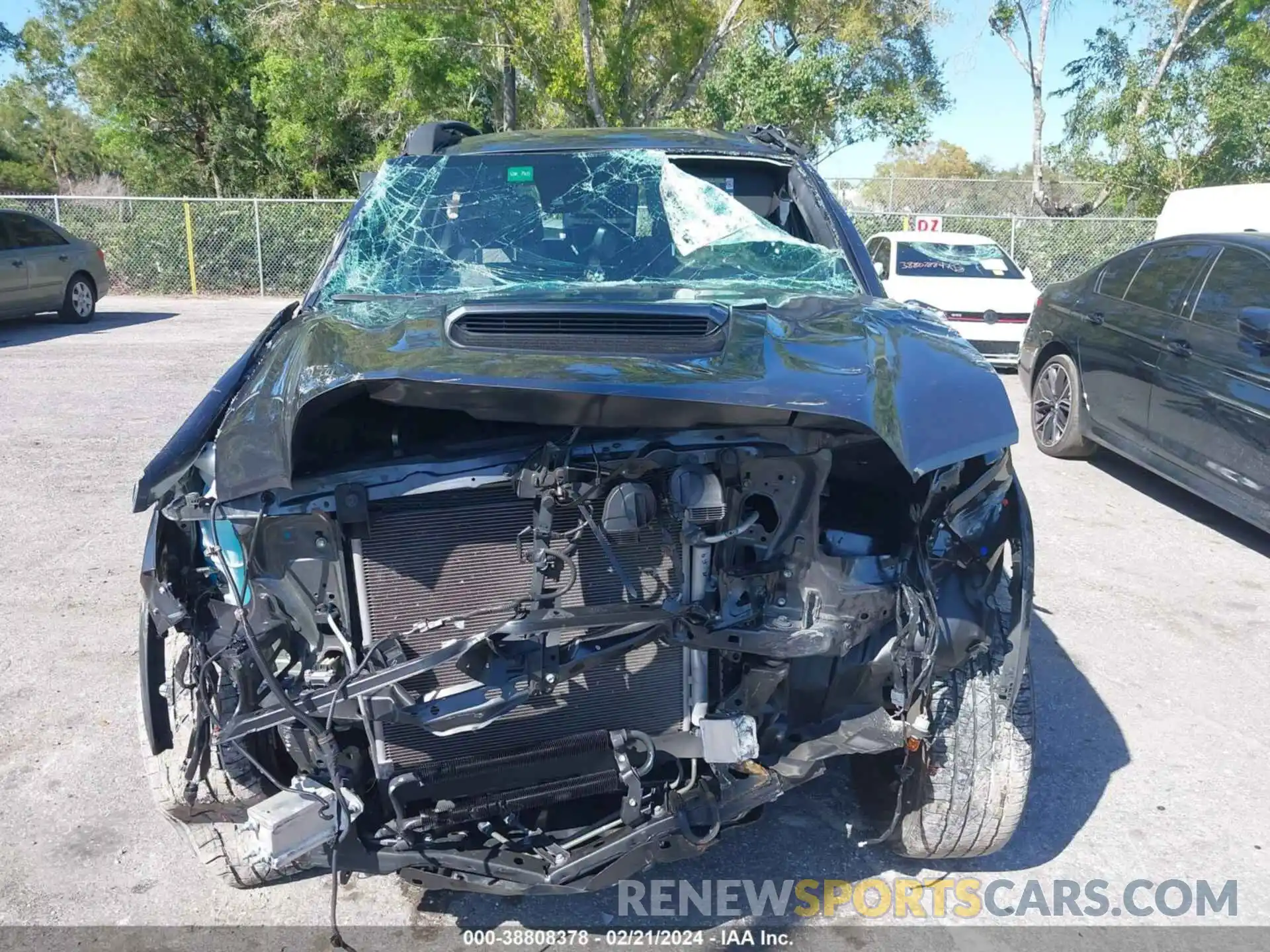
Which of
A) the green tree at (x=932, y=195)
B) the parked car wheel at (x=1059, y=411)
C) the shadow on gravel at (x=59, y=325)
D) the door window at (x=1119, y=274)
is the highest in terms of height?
the green tree at (x=932, y=195)

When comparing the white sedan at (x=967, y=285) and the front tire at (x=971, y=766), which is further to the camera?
the white sedan at (x=967, y=285)

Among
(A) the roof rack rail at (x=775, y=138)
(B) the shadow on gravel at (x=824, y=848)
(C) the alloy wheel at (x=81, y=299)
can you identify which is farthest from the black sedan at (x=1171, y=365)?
(C) the alloy wheel at (x=81, y=299)

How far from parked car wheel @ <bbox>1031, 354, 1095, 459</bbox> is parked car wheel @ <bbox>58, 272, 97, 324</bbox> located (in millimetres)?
12077

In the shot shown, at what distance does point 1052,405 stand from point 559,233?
5135 mm

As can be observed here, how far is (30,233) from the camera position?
1248 centimetres

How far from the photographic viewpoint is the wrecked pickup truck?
7.09 ft

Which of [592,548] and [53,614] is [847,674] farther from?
[53,614]

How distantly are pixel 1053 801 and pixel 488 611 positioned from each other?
209 centimetres

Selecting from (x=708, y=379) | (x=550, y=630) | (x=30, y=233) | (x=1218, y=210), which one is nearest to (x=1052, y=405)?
(x=1218, y=210)

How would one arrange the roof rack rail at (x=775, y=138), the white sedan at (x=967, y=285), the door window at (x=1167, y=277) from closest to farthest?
the roof rack rail at (x=775, y=138) < the door window at (x=1167, y=277) < the white sedan at (x=967, y=285)

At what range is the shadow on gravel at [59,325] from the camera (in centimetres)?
1203

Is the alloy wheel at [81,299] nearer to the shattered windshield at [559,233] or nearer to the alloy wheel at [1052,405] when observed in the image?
the shattered windshield at [559,233]

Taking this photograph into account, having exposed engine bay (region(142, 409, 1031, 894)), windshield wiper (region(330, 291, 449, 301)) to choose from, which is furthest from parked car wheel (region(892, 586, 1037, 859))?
windshield wiper (region(330, 291, 449, 301))

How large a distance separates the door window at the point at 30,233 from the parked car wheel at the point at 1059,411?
12021mm
